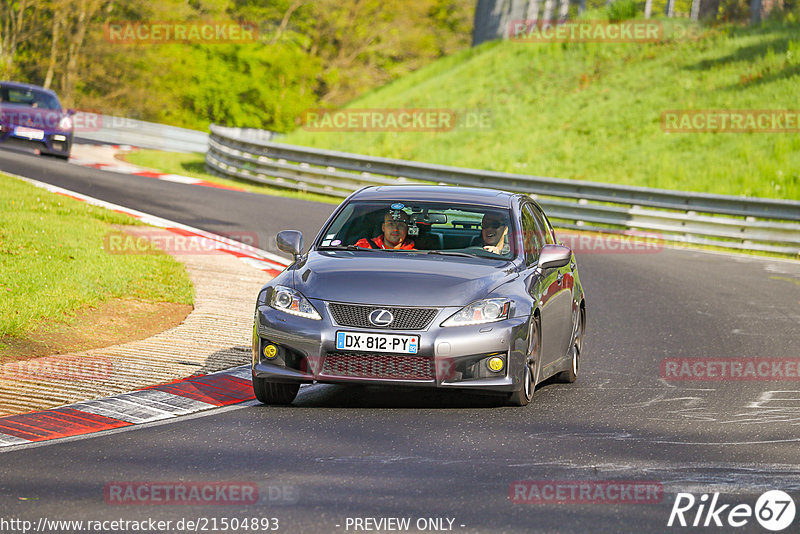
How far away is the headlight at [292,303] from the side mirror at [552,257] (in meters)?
1.91

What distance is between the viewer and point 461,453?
6777 millimetres

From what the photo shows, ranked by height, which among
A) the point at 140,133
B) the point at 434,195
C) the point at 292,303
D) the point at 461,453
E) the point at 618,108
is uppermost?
the point at 618,108

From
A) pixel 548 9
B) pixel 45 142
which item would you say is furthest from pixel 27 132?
pixel 548 9

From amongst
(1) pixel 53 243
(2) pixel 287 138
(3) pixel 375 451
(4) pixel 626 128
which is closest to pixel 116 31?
(2) pixel 287 138

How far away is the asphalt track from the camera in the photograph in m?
5.48

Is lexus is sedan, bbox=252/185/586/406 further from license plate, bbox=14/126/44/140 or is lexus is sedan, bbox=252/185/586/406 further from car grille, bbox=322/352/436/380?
license plate, bbox=14/126/44/140

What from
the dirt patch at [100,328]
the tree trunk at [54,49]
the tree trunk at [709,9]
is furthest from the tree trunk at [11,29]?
the dirt patch at [100,328]

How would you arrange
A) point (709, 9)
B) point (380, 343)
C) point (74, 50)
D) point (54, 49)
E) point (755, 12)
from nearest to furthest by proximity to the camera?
point (380, 343) → point (755, 12) → point (709, 9) → point (54, 49) → point (74, 50)

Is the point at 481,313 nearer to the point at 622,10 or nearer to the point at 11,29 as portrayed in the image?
the point at 622,10

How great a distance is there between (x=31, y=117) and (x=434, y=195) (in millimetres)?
21397

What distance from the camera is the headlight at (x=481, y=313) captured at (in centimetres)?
794

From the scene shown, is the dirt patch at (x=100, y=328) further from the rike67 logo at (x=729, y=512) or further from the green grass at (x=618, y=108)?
the green grass at (x=618, y=108)

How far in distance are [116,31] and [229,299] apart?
45.4 m

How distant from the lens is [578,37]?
4075 centimetres
